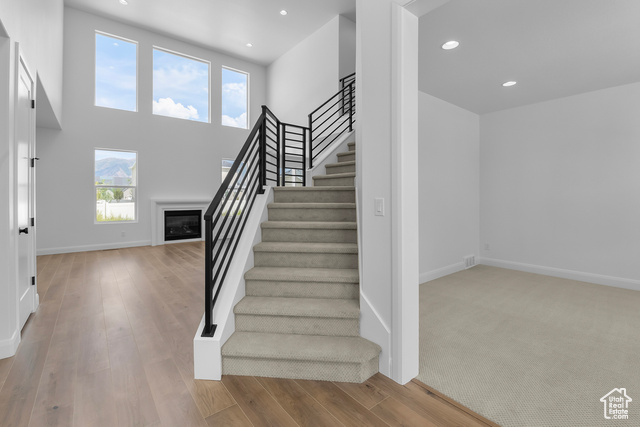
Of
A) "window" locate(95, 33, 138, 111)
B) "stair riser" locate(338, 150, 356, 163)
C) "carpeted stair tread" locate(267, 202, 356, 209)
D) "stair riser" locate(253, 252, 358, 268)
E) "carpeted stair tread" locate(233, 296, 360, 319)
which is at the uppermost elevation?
"window" locate(95, 33, 138, 111)

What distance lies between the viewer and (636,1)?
2.31 meters

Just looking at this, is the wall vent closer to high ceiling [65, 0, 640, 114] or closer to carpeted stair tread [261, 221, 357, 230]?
high ceiling [65, 0, 640, 114]

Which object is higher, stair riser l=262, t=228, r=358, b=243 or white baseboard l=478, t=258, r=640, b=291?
stair riser l=262, t=228, r=358, b=243

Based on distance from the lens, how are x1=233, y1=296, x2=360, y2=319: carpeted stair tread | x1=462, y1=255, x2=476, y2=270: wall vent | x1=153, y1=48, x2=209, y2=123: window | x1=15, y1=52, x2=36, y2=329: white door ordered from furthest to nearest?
1. x1=153, y1=48, x2=209, y2=123: window
2. x1=462, y1=255, x2=476, y2=270: wall vent
3. x1=15, y1=52, x2=36, y2=329: white door
4. x1=233, y1=296, x2=360, y2=319: carpeted stair tread

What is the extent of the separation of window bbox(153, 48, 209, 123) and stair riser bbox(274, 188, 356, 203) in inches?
214

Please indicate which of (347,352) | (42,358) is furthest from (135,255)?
(347,352)

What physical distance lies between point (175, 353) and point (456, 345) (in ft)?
7.12

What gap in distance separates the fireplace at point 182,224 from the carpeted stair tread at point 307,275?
5.51 meters

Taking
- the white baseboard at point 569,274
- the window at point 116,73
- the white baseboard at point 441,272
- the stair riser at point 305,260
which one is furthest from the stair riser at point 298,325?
the window at point 116,73

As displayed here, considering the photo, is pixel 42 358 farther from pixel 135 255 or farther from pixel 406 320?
pixel 135 255

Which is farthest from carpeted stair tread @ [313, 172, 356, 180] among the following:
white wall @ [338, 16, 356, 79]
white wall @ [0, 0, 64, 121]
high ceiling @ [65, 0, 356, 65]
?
high ceiling @ [65, 0, 356, 65]

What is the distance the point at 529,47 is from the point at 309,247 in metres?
3.04

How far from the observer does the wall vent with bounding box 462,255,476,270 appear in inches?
199

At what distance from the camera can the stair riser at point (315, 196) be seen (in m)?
3.23
